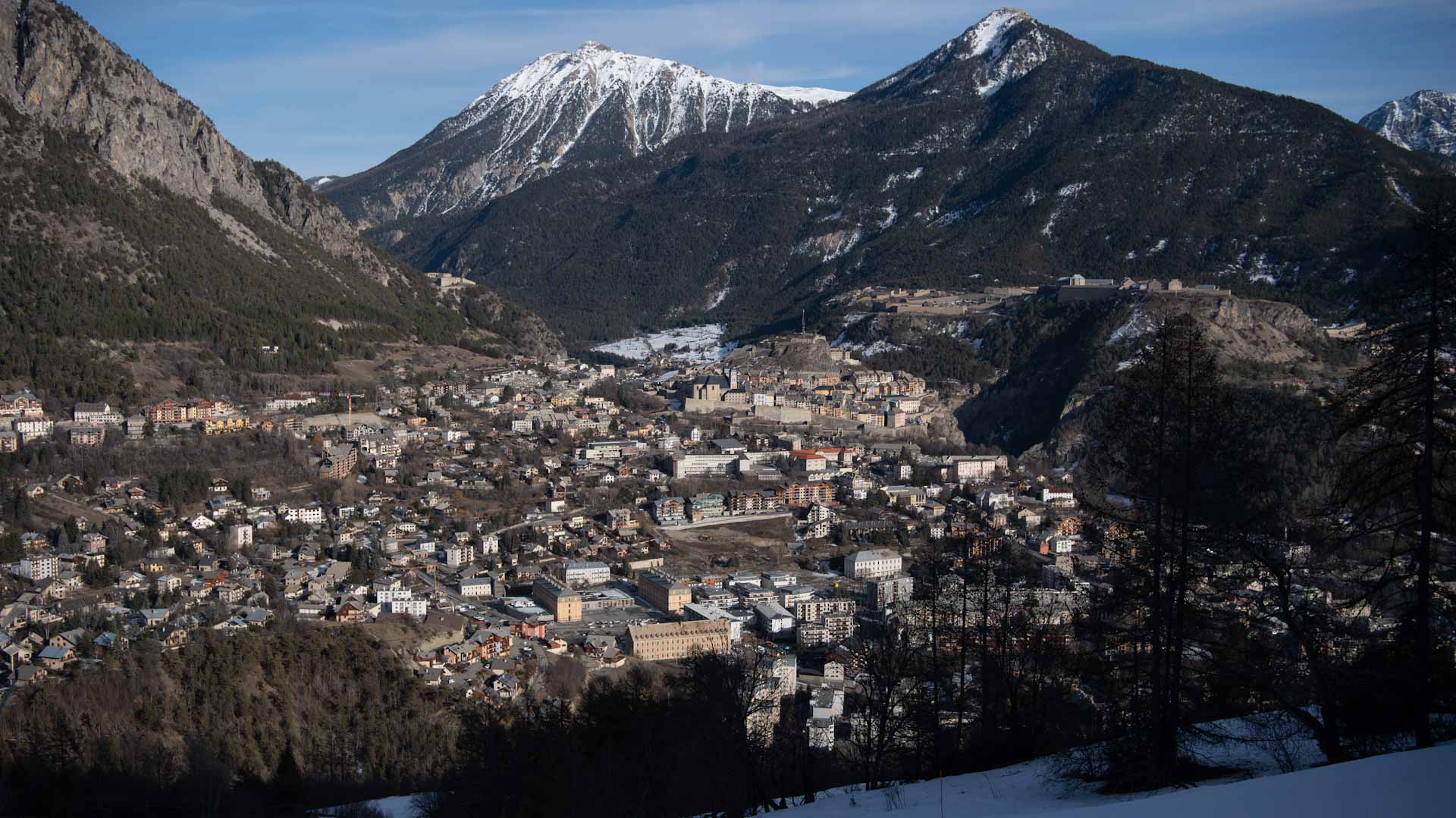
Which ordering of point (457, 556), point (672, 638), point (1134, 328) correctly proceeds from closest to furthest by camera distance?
point (672, 638) → point (457, 556) → point (1134, 328)

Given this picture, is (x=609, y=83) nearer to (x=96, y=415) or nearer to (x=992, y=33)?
(x=992, y=33)

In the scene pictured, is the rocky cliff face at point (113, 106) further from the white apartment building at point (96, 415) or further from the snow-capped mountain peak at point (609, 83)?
the snow-capped mountain peak at point (609, 83)

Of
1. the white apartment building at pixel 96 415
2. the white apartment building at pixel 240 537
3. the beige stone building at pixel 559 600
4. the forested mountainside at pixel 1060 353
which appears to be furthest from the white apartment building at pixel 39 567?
the forested mountainside at pixel 1060 353

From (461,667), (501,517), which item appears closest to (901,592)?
(461,667)

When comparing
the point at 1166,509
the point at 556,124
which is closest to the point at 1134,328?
the point at 1166,509

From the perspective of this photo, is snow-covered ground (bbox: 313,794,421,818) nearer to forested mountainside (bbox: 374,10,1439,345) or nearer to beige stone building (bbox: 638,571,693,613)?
beige stone building (bbox: 638,571,693,613)

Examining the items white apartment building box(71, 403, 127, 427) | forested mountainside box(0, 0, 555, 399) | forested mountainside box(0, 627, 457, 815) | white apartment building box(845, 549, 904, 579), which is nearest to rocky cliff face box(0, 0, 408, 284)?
forested mountainside box(0, 0, 555, 399)
